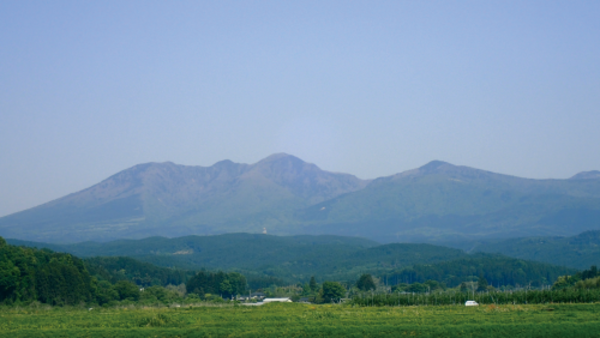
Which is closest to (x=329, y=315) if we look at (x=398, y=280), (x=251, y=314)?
(x=251, y=314)

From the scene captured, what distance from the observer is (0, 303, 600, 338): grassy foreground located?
37.4m

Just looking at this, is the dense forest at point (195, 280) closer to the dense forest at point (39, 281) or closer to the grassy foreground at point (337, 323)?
the dense forest at point (39, 281)

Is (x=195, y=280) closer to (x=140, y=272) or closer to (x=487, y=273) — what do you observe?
(x=140, y=272)

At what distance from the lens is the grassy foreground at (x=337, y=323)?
37.4 metres

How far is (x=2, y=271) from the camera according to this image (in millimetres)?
61906

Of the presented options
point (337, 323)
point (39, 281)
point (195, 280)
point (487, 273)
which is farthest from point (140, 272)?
point (337, 323)

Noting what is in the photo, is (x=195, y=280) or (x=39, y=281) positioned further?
(x=195, y=280)

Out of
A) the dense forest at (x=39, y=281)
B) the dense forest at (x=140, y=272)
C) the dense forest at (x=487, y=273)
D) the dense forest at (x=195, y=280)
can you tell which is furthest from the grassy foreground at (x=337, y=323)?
the dense forest at (x=487, y=273)

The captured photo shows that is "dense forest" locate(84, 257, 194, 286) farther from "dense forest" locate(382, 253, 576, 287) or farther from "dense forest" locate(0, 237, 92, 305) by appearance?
"dense forest" locate(0, 237, 92, 305)

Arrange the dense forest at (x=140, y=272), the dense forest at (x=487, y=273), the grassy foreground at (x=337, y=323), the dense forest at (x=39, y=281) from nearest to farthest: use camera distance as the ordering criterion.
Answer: the grassy foreground at (x=337, y=323)
the dense forest at (x=39, y=281)
the dense forest at (x=140, y=272)
the dense forest at (x=487, y=273)

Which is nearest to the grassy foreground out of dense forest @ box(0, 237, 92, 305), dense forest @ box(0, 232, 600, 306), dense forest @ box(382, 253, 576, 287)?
dense forest @ box(0, 237, 92, 305)

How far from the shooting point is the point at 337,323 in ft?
136

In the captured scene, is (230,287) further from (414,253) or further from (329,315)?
(414,253)

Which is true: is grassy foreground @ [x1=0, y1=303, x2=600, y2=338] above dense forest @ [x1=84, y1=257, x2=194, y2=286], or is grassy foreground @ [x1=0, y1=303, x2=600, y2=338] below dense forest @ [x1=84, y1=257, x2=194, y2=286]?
below
